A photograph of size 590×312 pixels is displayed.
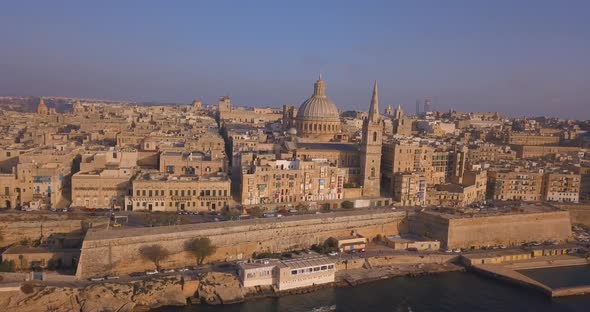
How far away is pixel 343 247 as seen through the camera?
2823cm

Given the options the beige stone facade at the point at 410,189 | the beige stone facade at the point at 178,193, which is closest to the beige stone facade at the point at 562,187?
the beige stone facade at the point at 410,189

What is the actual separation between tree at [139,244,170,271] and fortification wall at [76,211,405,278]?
19 centimetres

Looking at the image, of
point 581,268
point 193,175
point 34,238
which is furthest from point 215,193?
point 581,268

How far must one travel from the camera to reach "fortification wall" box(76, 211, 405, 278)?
76.4ft

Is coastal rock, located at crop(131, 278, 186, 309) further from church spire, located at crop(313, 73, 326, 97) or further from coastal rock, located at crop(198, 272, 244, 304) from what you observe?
church spire, located at crop(313, 73, 326, 97)

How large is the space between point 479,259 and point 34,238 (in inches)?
884

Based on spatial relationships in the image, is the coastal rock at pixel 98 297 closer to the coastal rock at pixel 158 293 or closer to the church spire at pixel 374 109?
the coastal rock at pixel 158 293

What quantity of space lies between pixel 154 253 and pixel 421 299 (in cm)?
1230

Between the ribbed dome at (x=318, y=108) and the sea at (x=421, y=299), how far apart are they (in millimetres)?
22270

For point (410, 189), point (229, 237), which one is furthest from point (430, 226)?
point (229, 237)

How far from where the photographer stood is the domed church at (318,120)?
151ft

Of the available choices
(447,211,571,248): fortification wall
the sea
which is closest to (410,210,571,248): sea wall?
(447,211,571,248): fortification wall

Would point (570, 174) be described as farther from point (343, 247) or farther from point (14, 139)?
point (14, 139)

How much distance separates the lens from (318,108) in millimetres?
46531
